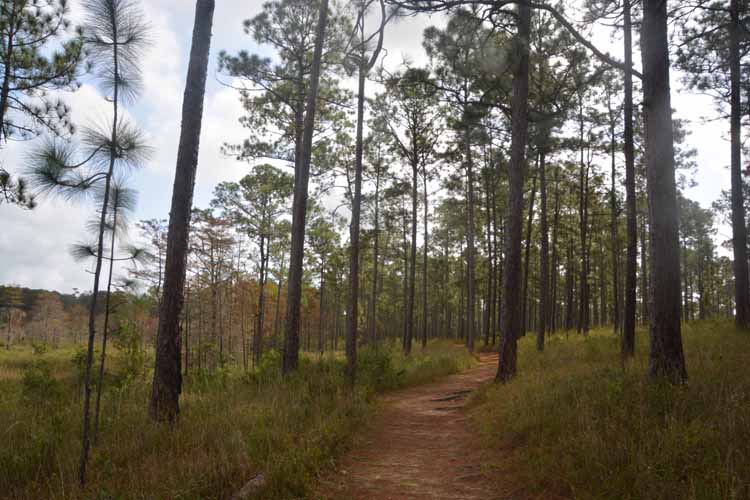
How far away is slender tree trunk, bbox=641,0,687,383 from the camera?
566 centimetres

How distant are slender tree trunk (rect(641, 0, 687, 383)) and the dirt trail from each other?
2875mm

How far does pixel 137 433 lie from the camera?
5.31 m

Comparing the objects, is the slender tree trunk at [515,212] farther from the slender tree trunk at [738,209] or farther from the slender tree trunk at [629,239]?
the slender tree trunk at [738,209]

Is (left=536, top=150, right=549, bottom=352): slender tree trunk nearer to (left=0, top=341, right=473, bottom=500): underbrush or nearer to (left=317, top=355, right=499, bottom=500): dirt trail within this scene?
(left=317, top=355, right=499, bottom=500): dirt trail

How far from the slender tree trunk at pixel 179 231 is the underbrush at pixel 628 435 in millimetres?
4468

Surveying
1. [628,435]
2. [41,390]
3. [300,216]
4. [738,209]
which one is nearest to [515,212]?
[300,216]

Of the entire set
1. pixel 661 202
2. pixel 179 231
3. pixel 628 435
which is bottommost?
pixel 628 435

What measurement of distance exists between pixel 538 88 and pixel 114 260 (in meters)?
13.7

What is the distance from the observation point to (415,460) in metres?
5.47

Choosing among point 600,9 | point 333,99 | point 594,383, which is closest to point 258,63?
point 333,99

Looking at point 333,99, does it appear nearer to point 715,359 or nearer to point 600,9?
point 600,9

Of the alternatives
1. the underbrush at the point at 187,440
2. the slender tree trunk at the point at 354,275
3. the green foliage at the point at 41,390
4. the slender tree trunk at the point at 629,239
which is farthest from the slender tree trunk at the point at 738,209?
the green foliage at the point at 41,390

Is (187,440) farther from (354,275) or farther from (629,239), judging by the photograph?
(629,239)

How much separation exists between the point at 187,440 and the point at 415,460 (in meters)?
2.87
